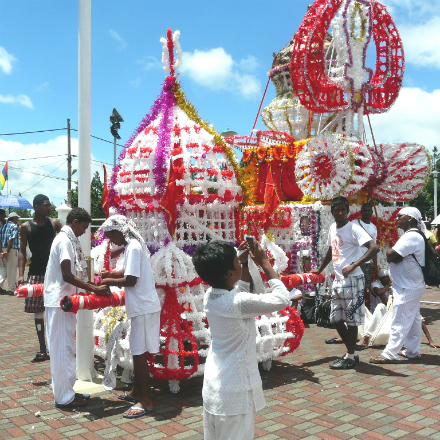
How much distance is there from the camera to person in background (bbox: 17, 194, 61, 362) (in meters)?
5.72

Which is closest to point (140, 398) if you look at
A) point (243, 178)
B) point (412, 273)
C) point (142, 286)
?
point (142, 286)

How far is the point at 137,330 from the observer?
4102mm

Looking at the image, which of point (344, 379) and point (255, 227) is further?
point (255, 227)

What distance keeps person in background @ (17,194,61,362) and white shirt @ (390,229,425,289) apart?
169 inches

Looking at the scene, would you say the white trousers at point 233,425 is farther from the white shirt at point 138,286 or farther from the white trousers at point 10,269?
the white trousers at point 10,269

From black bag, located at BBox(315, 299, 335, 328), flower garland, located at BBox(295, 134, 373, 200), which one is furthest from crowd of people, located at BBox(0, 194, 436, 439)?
black bag, located at BBox(315, 299, 335, 328)

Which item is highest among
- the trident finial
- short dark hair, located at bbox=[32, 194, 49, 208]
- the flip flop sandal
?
the trident finial

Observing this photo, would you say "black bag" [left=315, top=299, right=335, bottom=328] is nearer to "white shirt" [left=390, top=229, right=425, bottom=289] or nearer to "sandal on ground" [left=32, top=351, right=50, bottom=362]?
"white shirt" [left=390, top=229, right=425, bottom=289]

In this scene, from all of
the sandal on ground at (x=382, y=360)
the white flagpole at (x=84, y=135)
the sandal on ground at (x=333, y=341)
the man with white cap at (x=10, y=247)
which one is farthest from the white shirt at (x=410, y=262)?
the man with white cap at (x=10, y=247)

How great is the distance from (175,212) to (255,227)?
1.81m

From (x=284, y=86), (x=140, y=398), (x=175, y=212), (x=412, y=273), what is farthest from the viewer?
(x=284, y=86)

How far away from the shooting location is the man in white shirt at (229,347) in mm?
2451

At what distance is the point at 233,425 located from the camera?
8.04 ft

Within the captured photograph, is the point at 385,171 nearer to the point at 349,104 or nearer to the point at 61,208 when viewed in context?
the point at 349,104
